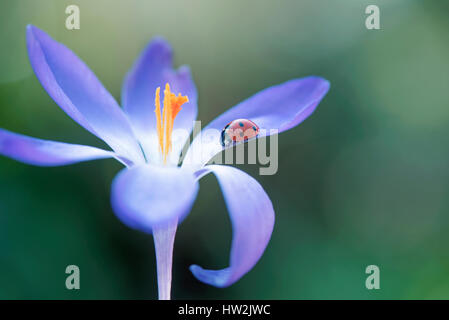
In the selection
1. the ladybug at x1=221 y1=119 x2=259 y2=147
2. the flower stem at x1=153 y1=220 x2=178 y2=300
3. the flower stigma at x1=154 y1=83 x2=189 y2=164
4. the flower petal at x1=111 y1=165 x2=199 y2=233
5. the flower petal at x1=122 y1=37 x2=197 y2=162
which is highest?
the flower petal at x1=122 y1=37 x2=197 y2=162

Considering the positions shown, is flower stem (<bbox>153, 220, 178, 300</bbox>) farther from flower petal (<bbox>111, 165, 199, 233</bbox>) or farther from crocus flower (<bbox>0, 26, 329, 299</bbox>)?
flower petal (<bbox>111, 165, 199, 233</bbox>)

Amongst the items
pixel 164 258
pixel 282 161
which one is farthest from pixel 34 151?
pixel 282 161

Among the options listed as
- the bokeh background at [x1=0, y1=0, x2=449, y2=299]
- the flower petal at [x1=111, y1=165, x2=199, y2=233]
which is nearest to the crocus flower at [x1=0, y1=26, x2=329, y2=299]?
the flower petal at [x1=111, y1=165, x2=199, y2=233]

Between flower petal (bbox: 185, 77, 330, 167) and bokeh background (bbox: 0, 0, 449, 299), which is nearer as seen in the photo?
flower petal (bbox: 185, 77, 330, 167)

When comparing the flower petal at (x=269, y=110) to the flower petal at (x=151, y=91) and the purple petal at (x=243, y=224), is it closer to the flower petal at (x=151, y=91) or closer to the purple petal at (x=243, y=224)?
the flower petal at (x=151, y=91)

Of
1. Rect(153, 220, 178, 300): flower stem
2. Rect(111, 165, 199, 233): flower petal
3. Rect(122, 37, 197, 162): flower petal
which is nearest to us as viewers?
Rect(111, 165, 199, 233): flower petal
